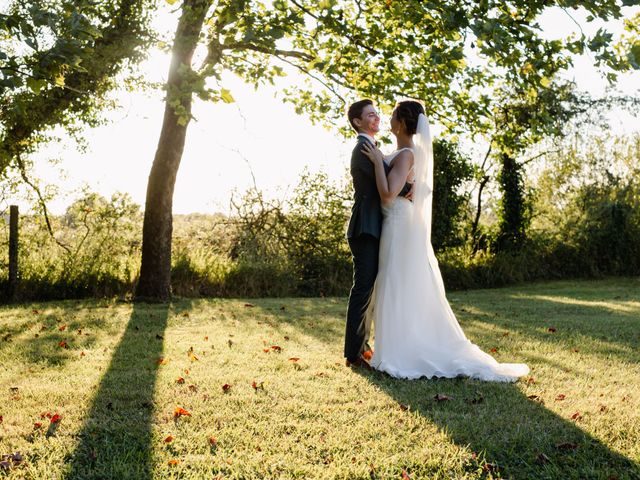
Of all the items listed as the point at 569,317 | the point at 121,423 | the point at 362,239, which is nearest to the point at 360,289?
the point at 362,239

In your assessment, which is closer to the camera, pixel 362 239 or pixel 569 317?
pixel 362 239

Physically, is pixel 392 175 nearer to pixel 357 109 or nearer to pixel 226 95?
pixel 357 109

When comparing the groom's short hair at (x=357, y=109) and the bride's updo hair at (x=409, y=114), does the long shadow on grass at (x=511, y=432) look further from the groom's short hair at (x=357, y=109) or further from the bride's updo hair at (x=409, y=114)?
the groom's short hair at (x=357, y=109)

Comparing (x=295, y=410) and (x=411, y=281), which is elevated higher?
(x=411, y=281)

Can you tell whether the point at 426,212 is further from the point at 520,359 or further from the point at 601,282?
the point at 601,282

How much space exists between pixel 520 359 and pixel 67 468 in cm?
449

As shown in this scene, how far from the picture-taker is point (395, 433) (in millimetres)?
3975

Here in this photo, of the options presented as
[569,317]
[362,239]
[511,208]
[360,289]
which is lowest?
[569,317]

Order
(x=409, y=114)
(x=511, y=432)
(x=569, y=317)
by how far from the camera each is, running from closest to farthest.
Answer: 1. (x=511, y=432)
2. (x=409, y=114)
3. (x=569, y=317)

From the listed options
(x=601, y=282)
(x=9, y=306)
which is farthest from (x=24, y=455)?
(x=601, y=282)

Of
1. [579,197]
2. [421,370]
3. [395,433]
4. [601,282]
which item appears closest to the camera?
[395,433]

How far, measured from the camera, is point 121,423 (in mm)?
4133

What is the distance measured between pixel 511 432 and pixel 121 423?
2.48 m

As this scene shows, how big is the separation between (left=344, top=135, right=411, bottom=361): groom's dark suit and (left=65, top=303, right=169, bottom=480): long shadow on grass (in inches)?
73.4
